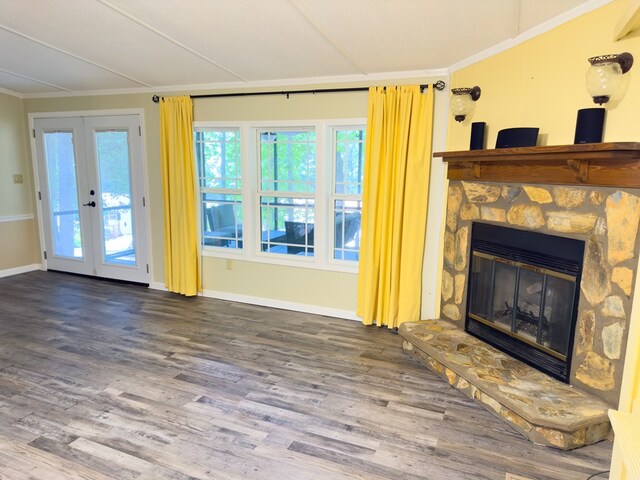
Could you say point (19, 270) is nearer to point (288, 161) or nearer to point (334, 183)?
point (288, 161)

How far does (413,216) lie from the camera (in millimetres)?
3676

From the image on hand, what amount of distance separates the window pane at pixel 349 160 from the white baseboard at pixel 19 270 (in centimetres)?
459

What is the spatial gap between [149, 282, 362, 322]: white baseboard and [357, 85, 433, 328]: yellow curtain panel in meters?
0.28

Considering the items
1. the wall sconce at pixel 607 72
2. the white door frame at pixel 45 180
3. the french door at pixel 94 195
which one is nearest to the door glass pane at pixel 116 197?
the french door at pixel 94 195

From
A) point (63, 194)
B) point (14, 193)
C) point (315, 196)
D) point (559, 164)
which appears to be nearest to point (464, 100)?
point (559, 164)

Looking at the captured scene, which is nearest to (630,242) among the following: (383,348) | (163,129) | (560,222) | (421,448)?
(560,222)

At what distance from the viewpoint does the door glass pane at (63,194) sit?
534 centimetres

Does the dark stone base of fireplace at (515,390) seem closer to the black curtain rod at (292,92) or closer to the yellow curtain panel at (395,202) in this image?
the yellow curtain panel at (395,202)

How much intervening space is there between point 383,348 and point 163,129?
3.30 meters

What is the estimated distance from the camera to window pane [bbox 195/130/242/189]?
14.6ft

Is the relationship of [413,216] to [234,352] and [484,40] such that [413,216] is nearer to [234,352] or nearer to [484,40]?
[484,40]

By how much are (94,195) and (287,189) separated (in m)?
2.69

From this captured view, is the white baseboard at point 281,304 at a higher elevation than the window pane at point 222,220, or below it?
below

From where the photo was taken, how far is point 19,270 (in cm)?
562
